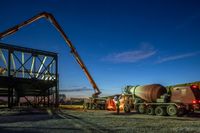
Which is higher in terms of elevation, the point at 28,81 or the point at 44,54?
the point at 44,54

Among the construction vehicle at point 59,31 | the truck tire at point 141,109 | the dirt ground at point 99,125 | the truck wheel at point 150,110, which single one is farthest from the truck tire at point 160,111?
the construction vehicle at point 59,31

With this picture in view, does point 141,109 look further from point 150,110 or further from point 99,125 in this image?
point 99,125

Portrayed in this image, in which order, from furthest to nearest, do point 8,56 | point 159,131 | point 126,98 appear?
point 8,56 < point 126,98 < point 159,131

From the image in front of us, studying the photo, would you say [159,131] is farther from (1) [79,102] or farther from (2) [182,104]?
(1) [79,102]

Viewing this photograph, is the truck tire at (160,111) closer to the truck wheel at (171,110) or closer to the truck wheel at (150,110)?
the truck wheel at (171,110)

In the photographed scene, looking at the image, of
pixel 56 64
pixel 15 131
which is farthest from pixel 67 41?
pixel 15 131

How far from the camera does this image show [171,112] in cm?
2772

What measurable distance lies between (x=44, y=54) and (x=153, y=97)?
17.2 m

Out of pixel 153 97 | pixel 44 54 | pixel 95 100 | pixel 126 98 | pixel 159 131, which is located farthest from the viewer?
pixel 95 100

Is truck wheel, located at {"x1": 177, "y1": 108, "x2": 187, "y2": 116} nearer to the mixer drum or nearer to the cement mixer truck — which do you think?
the cement mixer truck

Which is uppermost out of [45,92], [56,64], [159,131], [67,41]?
[67,41]

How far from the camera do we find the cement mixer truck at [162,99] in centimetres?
2686

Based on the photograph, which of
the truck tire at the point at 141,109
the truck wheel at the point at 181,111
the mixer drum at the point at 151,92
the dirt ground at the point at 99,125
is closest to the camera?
the dirt ground at the point at 99,125

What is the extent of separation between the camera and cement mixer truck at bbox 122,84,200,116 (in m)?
26.9
